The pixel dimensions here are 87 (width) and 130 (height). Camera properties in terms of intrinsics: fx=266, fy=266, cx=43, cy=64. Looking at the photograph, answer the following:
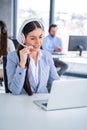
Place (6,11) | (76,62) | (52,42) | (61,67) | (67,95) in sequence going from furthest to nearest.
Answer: (6,11) → (52,42) → (76,62) → (61,67) → (67,95)

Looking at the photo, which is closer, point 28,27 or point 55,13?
point 28,27

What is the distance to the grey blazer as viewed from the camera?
1.96 metres

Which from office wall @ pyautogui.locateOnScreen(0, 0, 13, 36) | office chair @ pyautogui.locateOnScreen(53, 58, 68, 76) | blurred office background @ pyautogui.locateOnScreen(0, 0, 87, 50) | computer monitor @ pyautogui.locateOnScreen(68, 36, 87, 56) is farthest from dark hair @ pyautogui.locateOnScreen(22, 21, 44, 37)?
office wall @ pyautogui.locateOnScreen(0, 0, 13, 36)

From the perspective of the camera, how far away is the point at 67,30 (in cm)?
692

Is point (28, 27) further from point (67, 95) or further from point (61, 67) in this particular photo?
point (61, 67)

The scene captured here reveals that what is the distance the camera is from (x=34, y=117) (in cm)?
153

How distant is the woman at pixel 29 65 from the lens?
1.97 meters

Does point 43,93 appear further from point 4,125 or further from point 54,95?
point 4,125

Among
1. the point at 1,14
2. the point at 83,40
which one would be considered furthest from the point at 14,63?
the point at 1,14

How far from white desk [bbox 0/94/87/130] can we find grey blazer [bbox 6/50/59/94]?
186mm

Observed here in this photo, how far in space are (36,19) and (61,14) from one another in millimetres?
5019

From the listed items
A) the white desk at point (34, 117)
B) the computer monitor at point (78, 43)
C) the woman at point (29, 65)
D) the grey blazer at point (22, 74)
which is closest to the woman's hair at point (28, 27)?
the woman at point (29, 65)

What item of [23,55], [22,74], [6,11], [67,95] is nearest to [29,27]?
[23,55]

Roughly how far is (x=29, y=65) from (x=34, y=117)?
61 centimetres
